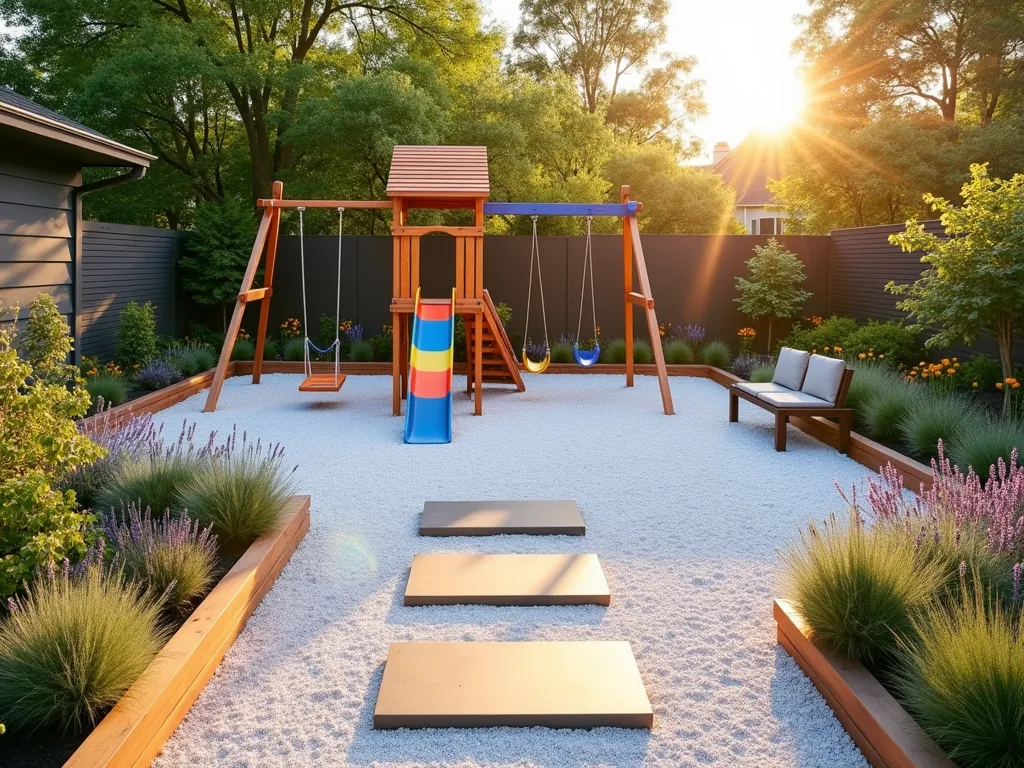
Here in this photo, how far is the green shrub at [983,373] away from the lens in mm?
8094

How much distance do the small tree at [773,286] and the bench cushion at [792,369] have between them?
4479mm

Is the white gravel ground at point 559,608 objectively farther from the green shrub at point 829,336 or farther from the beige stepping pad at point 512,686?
the green shrub at point 829,336

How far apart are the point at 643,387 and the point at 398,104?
7124mm

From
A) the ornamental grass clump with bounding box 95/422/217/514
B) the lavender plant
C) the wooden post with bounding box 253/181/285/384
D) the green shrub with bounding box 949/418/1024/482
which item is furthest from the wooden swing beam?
the ornamental grass clump with bounding box 95/422/217/514

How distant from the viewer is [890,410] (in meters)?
6.86

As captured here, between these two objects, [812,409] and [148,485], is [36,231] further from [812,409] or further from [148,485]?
[812,409]

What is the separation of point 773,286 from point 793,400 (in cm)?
591

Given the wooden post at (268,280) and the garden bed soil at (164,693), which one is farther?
the wooden post at (268,280)

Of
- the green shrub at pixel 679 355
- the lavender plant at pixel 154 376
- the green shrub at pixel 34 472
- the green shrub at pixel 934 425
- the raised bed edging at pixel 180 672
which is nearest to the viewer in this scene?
the raised bed edging at pixel 180 672

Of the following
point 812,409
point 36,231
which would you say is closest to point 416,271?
point 36,231

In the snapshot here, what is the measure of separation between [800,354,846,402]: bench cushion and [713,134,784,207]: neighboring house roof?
25.0m

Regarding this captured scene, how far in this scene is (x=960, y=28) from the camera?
19047 mm

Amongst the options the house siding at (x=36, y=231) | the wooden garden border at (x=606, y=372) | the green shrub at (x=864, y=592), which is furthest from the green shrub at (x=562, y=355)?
the green shrub at (x=864, y=592)

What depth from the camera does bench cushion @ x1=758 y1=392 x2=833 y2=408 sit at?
6.93 m
